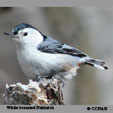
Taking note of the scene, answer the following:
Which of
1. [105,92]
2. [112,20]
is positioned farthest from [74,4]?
[105,92]

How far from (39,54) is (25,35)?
0.52ft

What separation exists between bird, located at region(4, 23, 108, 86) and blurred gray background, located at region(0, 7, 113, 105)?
0.88 feet

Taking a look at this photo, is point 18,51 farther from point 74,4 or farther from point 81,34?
point 81,34

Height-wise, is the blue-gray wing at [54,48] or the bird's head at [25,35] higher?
the bird's head at [25,35]

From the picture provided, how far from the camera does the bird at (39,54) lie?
401cm

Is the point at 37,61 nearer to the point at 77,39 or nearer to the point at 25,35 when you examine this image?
the point at 25,35

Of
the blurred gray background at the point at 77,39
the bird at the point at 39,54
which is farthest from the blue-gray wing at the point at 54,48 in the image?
the blurred gray background at the point at 77,39

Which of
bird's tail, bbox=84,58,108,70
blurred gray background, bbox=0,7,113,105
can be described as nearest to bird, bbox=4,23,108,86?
bird's tail, bbox=84,58,108,70

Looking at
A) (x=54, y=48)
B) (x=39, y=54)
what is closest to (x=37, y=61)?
(x=39, y=54)

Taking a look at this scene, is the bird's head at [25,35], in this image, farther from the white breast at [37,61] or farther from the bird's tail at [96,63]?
the bird's tail at [96,63]

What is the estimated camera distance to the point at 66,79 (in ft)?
13.5

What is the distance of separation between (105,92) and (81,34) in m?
0.51

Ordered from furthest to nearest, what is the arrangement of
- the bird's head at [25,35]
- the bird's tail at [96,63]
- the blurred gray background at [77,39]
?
the blurred gray background at [77,39]
the bird's tail at [96,63]
the bird's head at [25,35]

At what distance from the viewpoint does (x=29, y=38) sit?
405 centimetres
